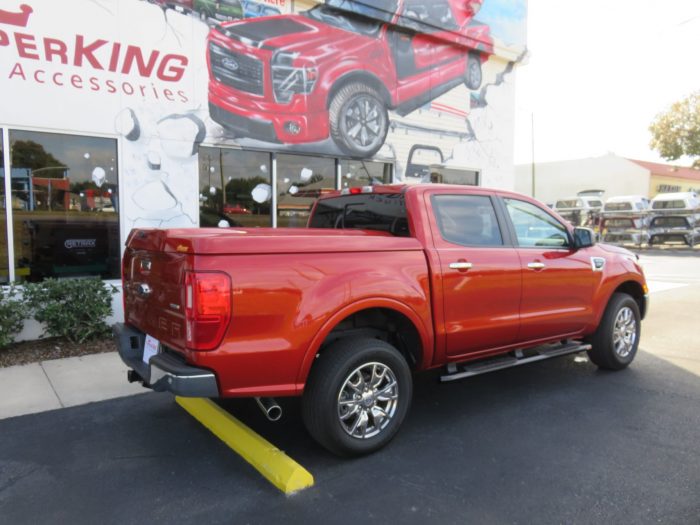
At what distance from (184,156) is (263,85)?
5.59ft

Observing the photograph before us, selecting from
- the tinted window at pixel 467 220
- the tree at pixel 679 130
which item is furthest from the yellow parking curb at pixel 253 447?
the tree at pixel 679 130

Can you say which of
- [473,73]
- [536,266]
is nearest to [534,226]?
[536,266]

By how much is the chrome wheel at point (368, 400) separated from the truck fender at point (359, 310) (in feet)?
0.99

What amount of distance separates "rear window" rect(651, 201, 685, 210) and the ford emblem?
21510 millimetres

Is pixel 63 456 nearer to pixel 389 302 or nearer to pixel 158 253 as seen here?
pixel 158 253

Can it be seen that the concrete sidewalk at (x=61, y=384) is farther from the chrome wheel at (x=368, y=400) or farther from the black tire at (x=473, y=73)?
the black tire at (x=473, y=73)

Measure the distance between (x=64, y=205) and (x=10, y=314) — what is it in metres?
1.58

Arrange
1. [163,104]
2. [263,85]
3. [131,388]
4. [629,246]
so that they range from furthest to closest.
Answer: [629,246] → [263,85] → [163,104] → [131,388]

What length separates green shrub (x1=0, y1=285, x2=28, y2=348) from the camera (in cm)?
571

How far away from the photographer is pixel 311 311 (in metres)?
3.34

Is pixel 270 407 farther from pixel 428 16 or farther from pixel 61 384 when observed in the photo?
pixel 428 16

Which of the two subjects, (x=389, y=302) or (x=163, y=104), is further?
(x=163, y=104)

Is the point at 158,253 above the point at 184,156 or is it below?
below

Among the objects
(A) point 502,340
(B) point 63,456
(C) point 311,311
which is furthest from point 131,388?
(A) point 502,340
